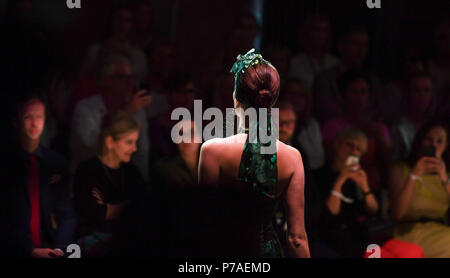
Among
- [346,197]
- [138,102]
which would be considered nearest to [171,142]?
[138,102]

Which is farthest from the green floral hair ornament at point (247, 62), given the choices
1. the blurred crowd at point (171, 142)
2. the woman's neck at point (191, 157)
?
the woman's neck at point (191, 157)

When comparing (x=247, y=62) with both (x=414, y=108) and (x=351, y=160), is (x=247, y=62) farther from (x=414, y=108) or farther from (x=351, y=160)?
(x=414, y=108)

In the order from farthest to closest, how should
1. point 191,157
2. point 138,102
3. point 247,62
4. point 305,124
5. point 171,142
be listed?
point 305,124 → point 138,102 → point 171,142 → point 191,157 → point 247,62

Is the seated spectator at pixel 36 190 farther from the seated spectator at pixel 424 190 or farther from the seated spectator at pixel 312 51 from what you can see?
the seated spectator at pixel 424 190

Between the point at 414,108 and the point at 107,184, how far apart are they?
2.14m

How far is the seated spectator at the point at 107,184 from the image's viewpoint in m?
3.56

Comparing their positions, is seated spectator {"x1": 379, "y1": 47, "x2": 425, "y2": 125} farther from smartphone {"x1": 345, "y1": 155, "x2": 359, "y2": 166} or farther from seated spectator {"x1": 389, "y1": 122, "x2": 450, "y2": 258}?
smartphone {"x1": 345, "y1": 155, "x2": 359, "y2": 166}

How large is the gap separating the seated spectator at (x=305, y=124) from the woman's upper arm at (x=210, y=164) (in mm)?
1314

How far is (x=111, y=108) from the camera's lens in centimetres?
388

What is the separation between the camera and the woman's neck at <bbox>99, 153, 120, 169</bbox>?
368cm

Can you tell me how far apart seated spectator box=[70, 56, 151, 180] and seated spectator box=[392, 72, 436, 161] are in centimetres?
167

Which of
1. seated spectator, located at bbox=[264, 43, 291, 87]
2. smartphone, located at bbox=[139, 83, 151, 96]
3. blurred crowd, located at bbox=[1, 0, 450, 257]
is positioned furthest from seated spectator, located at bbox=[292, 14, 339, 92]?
smartphone, located at bbox=[139, 83, 151, 96]

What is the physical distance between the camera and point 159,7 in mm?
4293
